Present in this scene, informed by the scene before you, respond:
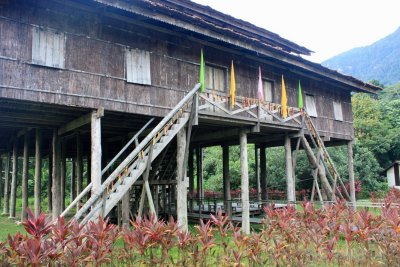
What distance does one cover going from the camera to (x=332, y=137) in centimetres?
1975

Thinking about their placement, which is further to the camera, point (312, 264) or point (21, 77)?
point (21, 77)

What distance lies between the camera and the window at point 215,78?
14398mm

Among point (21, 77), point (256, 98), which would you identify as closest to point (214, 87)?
point (256, 98)

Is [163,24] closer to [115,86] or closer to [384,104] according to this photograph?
[115,86]

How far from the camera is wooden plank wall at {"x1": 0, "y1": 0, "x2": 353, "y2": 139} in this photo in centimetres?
992

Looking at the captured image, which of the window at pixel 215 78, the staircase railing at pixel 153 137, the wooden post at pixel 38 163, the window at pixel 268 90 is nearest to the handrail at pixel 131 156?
the staircase railing at pixel 153 137

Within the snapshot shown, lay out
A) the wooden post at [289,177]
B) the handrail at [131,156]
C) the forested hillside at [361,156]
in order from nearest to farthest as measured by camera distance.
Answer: the handrail at [131,156] → the wooden post at [289,177] → the forested hillside at [361,156]

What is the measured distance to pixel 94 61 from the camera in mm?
11242

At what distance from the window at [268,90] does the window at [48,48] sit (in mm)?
8793

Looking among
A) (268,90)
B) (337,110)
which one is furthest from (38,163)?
(337,110)

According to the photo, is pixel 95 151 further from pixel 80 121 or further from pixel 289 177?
pixel 289 177

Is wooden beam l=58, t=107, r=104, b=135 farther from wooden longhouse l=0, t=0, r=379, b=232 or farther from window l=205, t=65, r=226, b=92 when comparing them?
window l=205, t=65, r=226, b=92

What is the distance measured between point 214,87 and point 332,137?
27.1ft

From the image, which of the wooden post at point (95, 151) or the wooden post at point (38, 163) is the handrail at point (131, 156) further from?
the wooden post at point (38, 163)
